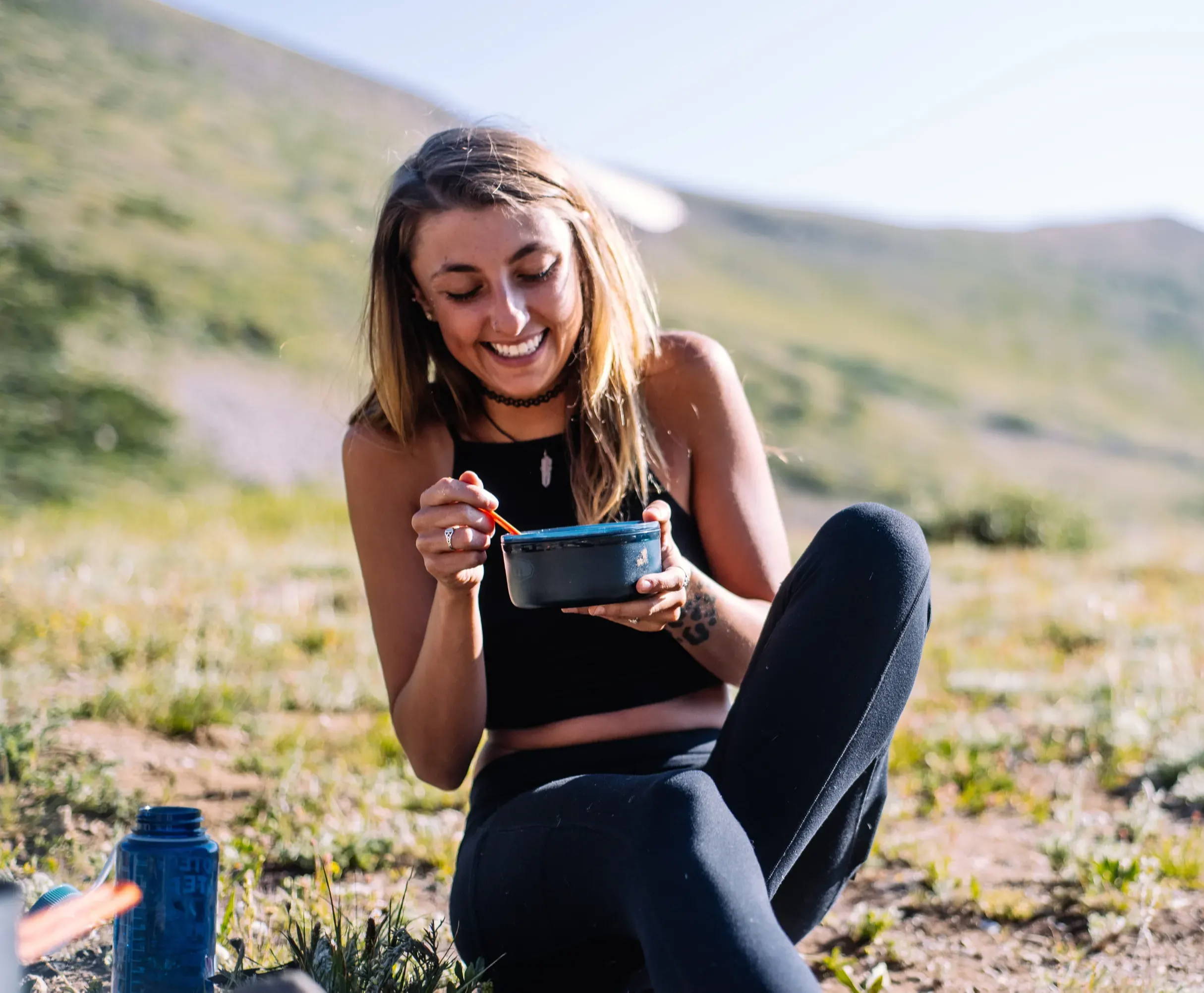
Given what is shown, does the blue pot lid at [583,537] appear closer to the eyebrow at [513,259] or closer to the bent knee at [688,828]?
the bent knee at [688,828]

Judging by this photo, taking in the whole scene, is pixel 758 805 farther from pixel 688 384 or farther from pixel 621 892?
pixel 688 384

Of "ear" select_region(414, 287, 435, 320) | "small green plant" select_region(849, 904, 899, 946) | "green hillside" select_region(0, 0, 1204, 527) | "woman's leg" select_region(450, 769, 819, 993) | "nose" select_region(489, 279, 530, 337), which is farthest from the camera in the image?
"green hillside" select_region(0, 0, 1204, 527)

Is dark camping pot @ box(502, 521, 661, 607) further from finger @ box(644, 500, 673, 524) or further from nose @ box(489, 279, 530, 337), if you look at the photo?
nose @ box(489, 279, 530, 337)

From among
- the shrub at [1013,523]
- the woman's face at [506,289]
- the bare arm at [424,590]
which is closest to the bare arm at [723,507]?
the woman's face at [506,289]

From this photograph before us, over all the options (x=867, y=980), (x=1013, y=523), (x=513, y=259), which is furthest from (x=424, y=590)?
(x=1013, y=523)

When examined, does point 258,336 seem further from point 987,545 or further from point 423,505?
point 423,505

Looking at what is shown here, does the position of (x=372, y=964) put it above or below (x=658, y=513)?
below

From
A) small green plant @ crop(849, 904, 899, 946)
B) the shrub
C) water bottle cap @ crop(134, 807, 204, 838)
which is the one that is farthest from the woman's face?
the shrub

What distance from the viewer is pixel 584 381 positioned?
2527 mm

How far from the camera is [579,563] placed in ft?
6.22

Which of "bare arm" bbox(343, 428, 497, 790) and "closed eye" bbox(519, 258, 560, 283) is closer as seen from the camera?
"bare arm" bbox(343, 428, 497, 790)

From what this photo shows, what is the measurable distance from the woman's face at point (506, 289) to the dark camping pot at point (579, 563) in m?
0.61

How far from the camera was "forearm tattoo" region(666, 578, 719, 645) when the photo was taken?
227 cm

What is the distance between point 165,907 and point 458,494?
75cm
